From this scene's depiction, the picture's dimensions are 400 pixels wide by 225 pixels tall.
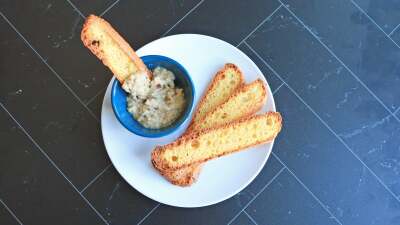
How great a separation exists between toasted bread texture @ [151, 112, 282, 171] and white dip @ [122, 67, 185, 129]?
59 mm

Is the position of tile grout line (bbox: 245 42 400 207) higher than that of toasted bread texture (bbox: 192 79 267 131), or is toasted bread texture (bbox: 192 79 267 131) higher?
toasted bread texture (bbox: 192 79 267 131)

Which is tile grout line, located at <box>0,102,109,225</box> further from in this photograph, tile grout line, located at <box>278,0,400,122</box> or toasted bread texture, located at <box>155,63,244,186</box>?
tile grout line, located at <box>278,0,400,122</box>

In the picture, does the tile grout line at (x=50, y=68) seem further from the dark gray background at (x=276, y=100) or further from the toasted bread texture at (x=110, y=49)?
the toasted bread texture at (x=110, y=49)

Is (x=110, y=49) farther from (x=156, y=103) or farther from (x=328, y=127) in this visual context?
(x=328, y=127)

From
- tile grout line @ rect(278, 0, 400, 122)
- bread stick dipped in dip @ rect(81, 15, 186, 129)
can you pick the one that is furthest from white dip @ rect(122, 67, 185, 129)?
tile grout line @ rect(278, 0, 400, 122)

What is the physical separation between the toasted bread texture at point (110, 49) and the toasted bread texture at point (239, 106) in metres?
0.18

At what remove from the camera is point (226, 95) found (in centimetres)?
125

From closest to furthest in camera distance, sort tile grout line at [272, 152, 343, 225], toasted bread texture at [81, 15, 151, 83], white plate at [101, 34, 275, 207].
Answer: toasted bread texture at [81, 15, 151, 83], white plate at [101, 34, 275, 207], tile grout line at [272, 152, 343, 225]

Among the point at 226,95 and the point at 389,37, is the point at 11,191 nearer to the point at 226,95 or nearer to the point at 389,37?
the point at 226,95

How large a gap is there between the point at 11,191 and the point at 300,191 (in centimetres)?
75

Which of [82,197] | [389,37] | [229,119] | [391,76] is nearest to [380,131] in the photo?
[391,76]

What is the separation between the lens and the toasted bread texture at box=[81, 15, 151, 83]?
1.12 m

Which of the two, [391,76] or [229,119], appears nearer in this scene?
[229,119]

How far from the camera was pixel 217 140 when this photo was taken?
119 centimetres
